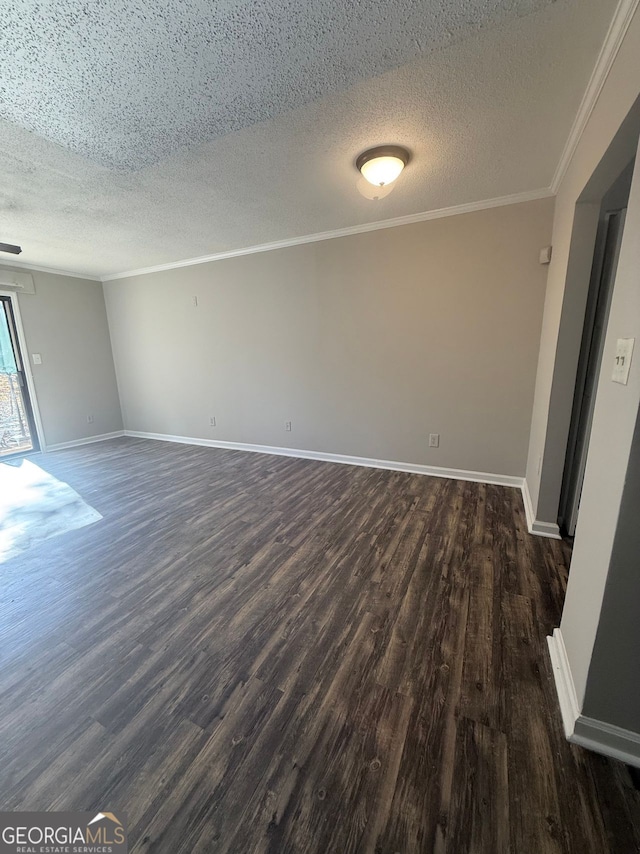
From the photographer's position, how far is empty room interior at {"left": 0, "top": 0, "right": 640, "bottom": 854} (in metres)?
1.00

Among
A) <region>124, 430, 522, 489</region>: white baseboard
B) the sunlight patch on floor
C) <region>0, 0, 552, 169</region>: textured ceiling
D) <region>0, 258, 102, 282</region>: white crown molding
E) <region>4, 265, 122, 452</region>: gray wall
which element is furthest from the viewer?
<region>4, 265, 122, 452</region>: gray wall

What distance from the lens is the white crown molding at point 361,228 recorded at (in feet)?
9.04

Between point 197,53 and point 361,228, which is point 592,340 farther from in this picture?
point 197,53

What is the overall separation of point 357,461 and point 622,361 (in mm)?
2982

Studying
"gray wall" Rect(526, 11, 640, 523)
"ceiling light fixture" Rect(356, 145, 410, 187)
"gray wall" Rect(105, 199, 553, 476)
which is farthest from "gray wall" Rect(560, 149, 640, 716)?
"gray wall" Rect(105, 199, 553, 476)

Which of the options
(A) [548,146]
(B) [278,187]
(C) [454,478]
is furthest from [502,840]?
(B) [278,187]

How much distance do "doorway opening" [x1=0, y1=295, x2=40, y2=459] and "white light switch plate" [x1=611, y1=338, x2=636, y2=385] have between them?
20.3 feet

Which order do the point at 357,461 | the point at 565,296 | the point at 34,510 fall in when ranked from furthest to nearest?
the point at 357,461
the point at 34,510
the point at 565,296

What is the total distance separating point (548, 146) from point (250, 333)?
3.26 meters

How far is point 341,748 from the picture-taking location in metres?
1.10

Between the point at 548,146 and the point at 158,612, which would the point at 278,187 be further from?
the point at 158,612

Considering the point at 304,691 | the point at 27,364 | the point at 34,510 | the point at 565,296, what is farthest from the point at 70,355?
the point at 565,296

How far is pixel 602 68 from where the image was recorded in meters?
1.44

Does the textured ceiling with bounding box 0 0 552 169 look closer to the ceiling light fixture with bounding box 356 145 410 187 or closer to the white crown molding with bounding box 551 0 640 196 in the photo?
the white crown molding with bounding box 551 0 640 196
